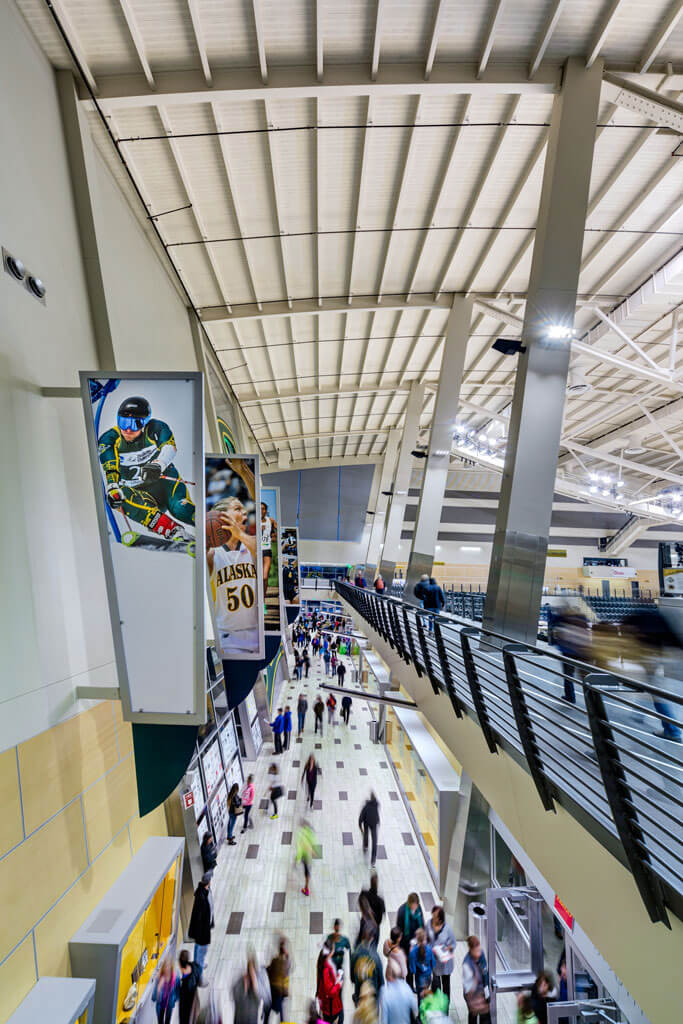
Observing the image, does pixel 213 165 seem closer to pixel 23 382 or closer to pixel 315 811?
pixel 23 382

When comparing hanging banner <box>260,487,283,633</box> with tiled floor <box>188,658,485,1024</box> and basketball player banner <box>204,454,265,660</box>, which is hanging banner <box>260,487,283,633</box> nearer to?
basketball player banner <box>204,454,265,660</box>

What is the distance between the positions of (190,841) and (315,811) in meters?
3.61

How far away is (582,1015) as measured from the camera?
463 cm

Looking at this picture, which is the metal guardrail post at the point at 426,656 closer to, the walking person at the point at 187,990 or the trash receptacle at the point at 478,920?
the trash receptacle at the point at 478,920

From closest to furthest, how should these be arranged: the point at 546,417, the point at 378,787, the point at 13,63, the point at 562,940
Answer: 1. the point at 13,63
2. the point at 562,940
3. the point at 546,417
4. the point at 378,787

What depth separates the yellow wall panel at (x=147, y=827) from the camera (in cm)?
513

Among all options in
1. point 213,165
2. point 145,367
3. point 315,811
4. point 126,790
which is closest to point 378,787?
point 315,811

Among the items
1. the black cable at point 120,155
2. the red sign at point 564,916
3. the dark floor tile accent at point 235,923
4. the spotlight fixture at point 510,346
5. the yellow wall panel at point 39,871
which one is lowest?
the dark floor tile accent at point 235,923

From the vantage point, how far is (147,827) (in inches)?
217

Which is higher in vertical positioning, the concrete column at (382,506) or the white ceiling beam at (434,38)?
the white ceiling beam at (434,38)

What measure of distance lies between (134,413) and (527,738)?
136 inches

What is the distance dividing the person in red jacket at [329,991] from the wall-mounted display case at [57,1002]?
228 centimetres

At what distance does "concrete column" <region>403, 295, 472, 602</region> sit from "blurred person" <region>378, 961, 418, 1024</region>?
7998 millimetres

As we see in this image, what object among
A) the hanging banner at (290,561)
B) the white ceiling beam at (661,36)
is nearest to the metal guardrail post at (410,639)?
the white ceiling beam at (661,36)
